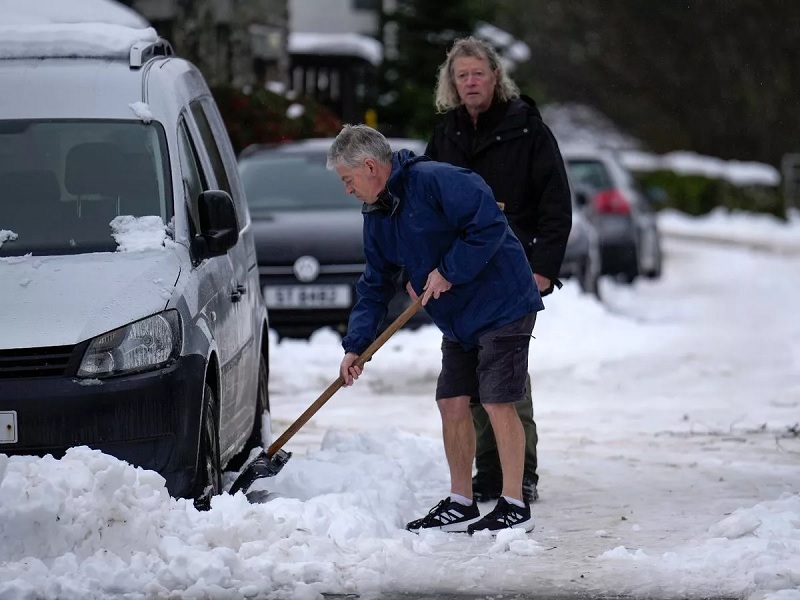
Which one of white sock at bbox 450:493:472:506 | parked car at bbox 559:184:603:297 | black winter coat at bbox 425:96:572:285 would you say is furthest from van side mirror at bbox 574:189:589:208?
white sock at bbox 450:493:472:506

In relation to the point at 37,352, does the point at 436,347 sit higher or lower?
lower

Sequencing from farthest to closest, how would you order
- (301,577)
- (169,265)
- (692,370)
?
(692,370), (169,265), (301,577)

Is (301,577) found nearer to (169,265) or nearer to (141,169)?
(169,265)

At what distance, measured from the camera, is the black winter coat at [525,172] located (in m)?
7.46

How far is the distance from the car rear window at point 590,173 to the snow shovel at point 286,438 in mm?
13962

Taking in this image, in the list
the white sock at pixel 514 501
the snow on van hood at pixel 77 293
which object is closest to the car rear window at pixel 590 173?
the white sock at pixel 514 501

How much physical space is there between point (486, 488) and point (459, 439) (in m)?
0.64

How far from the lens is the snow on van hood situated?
5.89 m

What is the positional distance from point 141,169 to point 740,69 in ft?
162

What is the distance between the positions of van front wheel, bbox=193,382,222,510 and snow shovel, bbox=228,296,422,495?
203 millimetres

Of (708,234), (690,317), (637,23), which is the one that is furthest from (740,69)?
(690,317)

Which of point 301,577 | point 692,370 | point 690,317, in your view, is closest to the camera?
point 301,577

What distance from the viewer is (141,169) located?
22.6ft

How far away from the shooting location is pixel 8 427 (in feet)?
19.3
